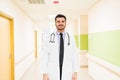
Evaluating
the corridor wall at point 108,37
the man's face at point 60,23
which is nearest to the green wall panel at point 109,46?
the corridor wall at point 108,37

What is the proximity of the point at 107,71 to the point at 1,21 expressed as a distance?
2886mm

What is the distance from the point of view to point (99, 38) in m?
5.28

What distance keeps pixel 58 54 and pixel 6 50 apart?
7.18 ft

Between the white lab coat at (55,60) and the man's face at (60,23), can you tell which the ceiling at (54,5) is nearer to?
the man's face at (60,23)

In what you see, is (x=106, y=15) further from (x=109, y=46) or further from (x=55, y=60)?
(x=55, y=60)

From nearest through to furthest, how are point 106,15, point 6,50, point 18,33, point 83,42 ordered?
point 6,50 → point 106,15 → point 18,33 → point 83,42

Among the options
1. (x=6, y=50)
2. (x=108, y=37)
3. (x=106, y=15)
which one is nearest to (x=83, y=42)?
(x=106, y=15)

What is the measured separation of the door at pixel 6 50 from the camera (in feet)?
13.3

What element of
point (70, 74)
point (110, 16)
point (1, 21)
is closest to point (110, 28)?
point (110, 16)

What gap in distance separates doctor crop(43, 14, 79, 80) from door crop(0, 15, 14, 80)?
5.52 feet

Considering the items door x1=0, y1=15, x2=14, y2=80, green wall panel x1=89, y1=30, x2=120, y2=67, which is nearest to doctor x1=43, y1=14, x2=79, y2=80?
green wall panel x1=89, y1=30, x2=120, y2=67

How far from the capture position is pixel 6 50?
174 inches

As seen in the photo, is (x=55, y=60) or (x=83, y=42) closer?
(x=55, y=60)

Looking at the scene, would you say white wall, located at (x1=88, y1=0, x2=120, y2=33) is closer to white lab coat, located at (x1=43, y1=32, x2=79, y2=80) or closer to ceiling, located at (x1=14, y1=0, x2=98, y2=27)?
ceiling, located at (x1=14, y1=0, x2=98, y2=27)
